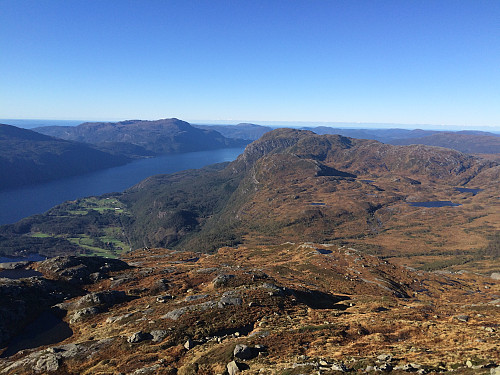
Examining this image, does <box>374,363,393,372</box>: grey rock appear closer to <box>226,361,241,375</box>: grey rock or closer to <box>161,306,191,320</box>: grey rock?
<box>226,361,241,375</box>: grey rock

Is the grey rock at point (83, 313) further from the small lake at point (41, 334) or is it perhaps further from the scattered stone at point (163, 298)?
the scattered stone at point (163, 298)

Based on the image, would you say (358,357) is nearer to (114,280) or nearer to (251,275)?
(251,275)

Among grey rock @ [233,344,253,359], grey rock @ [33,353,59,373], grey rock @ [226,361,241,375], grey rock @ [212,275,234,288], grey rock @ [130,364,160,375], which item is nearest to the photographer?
grey rock @ [226,361,241,375]

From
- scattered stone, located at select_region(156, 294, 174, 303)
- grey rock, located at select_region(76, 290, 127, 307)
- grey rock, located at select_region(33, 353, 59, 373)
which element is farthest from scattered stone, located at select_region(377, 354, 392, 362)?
grey rock, located at select_region(76, 290, 127, 307)

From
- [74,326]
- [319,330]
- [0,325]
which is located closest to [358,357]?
[319,330]

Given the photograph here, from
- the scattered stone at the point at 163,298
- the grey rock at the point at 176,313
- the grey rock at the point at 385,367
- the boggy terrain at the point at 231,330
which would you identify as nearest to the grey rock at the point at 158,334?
the boggy terrain at the point at 231,330
